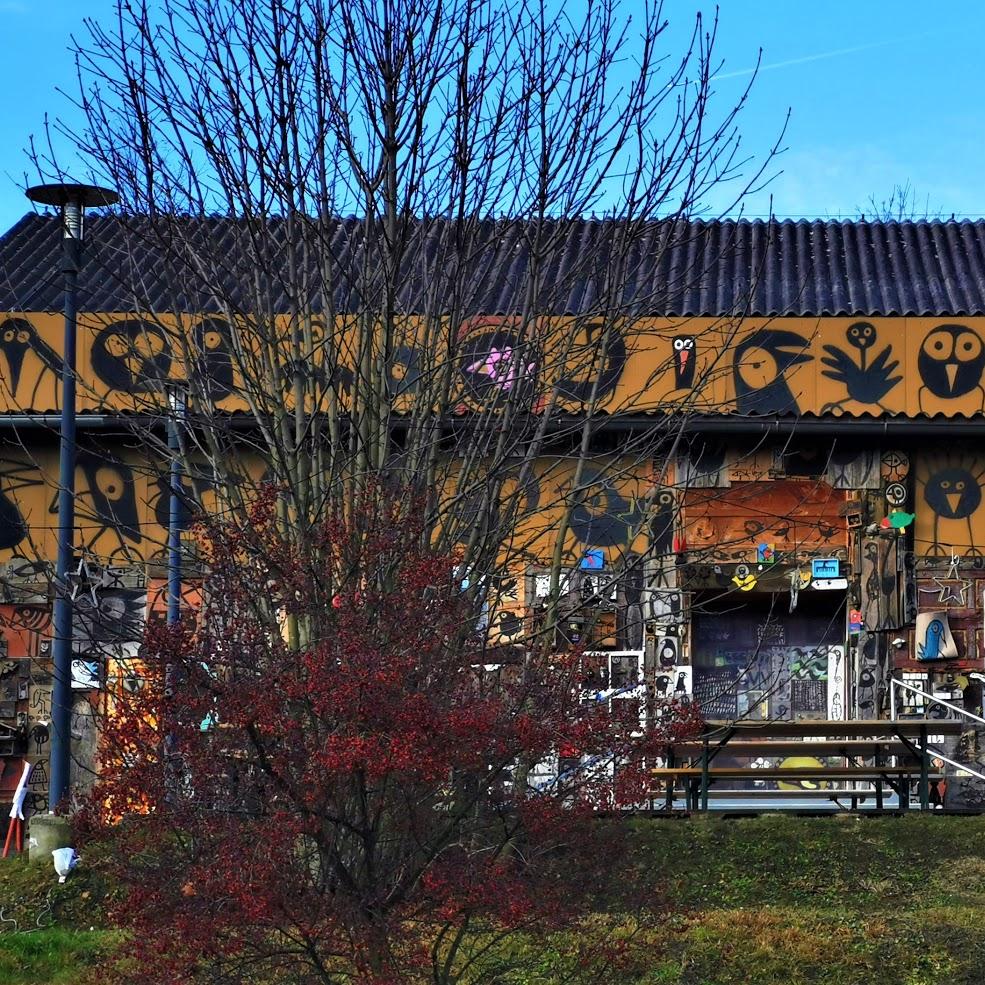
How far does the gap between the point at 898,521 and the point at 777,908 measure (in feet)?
26.4

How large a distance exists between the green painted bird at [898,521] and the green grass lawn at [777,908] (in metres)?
6.06

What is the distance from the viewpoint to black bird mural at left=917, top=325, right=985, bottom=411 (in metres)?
16.6

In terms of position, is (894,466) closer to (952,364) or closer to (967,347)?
(952,364)

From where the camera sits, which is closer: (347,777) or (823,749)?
(347,777)

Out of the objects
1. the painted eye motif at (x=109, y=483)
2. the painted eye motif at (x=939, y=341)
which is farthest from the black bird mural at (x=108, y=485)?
the painted eye motif at (x=939, y=341)

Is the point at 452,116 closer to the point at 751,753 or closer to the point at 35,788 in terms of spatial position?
the point at 751,753

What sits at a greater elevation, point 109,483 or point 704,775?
point 109,483

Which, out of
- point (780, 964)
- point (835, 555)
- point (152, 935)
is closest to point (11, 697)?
point (835, 555)

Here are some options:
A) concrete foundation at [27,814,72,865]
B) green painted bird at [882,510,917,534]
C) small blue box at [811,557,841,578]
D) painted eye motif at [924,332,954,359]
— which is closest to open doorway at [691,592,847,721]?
small blue box at [811,557,841,578]

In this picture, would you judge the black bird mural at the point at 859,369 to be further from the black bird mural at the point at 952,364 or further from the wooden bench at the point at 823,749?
the wooden bench at the point at 823,749

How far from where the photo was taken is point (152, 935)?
19.2 feet

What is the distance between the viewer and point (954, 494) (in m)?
17.0

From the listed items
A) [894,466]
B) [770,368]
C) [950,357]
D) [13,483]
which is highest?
[950,357]

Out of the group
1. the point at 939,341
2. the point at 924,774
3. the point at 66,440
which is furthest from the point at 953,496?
the point at 66,440
